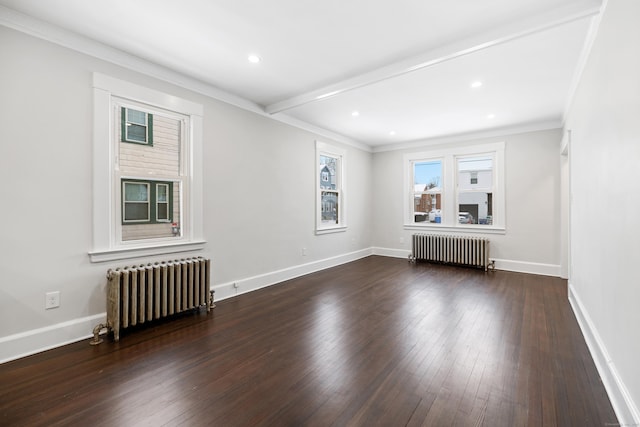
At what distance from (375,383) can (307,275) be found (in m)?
3.13

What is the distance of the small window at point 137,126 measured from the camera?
3000 mm

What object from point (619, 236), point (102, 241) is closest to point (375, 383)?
point (619, 236)

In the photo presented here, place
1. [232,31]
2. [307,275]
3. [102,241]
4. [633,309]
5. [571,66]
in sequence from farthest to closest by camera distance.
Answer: [307,275]
[571,66]
[102,241]
[232,31]
[633,309]

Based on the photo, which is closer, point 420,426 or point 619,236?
point 420,426

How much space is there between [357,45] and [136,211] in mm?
2898

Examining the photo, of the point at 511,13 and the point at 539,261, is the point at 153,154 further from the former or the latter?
the point at 539,261

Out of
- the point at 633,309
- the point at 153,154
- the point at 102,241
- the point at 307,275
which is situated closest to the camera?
the point at 633,309

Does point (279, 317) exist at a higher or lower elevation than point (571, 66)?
lower

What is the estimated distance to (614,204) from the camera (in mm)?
1856

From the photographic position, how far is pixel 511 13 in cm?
230

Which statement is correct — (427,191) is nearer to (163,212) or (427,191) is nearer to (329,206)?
(329,206)

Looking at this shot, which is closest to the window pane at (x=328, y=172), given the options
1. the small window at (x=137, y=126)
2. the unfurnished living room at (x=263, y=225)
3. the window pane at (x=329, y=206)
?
the window pane at (x=329, y=206)

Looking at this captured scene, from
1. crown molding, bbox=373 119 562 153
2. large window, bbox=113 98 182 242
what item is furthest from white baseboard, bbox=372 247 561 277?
large window, bbox=113 98 182 242

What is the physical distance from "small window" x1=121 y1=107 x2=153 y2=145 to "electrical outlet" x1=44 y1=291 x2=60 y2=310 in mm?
1590
